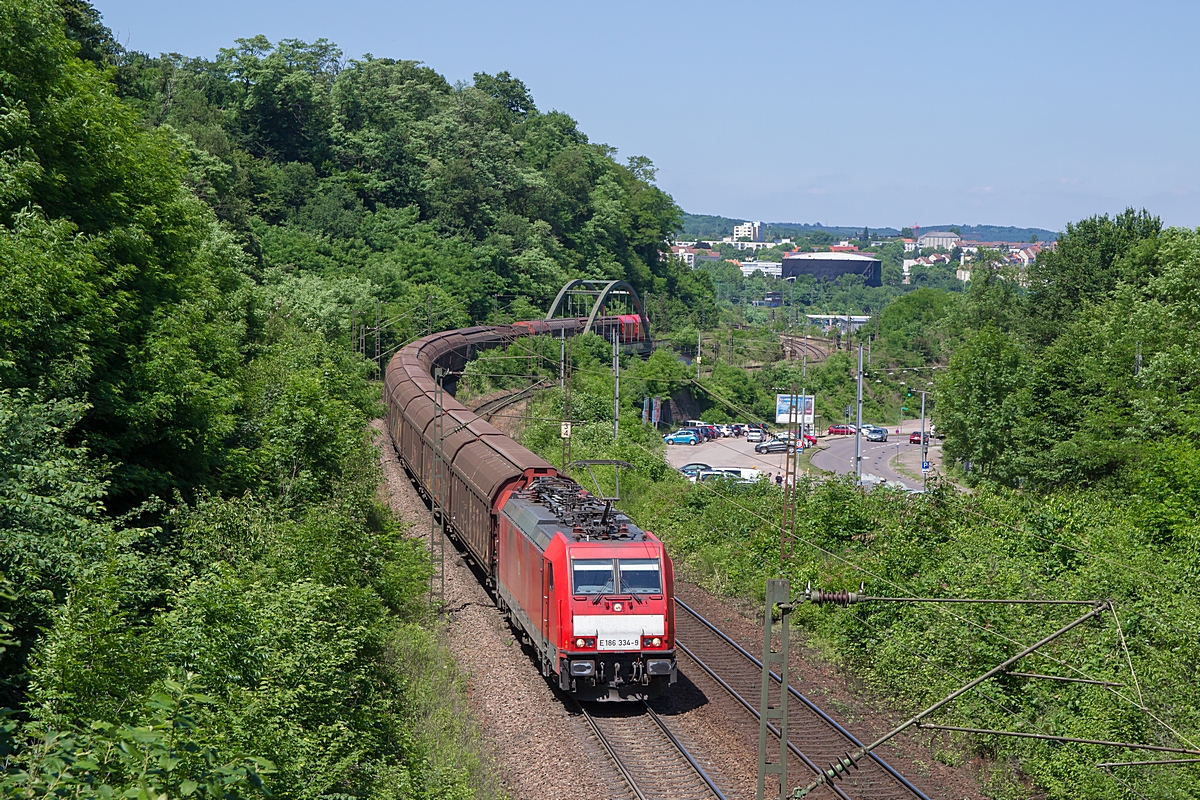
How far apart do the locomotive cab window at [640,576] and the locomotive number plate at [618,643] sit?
2.65 ft

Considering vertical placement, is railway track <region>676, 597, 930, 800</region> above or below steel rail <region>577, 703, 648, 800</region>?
below

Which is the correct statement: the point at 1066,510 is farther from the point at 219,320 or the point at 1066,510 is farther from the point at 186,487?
the point at 219,320

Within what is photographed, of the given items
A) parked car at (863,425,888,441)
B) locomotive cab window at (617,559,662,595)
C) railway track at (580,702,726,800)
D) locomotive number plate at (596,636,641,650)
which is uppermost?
locomotive cab window at (617,559,662,595)

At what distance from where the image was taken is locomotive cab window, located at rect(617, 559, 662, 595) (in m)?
18.5

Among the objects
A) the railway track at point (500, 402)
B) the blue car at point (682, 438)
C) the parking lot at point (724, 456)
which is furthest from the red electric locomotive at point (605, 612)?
the blue car at point (682, 438)

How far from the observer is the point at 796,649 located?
24.1m

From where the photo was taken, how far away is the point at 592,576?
60.4 feet

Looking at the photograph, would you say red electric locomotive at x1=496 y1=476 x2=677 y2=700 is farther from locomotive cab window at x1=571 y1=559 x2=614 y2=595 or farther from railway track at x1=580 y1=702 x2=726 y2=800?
railway track at x1=580 y1=702 x2=726 y2=800

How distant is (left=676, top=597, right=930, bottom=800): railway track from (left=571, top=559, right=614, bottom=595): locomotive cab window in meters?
3.89

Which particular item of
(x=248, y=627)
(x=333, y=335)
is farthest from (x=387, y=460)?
(x=248, y=627)

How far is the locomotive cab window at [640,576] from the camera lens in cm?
1845

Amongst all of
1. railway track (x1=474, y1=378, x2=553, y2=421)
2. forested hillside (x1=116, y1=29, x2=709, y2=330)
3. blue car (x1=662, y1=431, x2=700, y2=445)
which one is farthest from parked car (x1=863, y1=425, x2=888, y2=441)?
railway track (x1=474, y1=378, x2=553, y2=421)

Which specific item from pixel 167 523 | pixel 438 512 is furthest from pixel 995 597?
pixel 438 512

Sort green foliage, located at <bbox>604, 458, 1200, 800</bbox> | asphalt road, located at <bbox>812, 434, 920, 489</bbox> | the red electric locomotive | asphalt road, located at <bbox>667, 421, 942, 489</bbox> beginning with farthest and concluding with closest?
asphalt road, located at <bbox>812, 434, 920, 489</bbox> < asphalt road, located at <bbox>667, 421, 942, 489</bbox> < the red electric locomotive < green foliage, located at <bbox>604, 458, 1200, 800</bbox>
